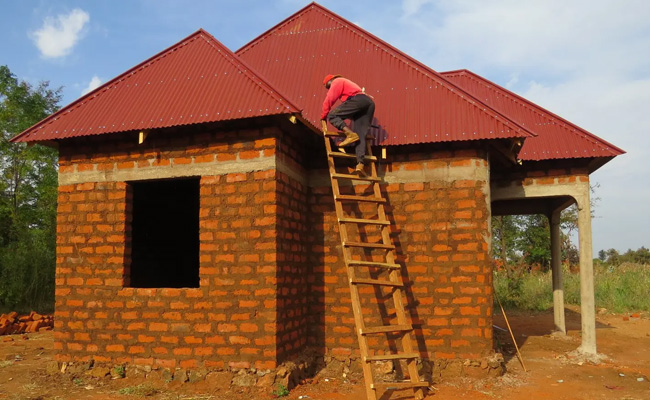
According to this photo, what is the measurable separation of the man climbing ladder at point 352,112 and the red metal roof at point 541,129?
2.02m

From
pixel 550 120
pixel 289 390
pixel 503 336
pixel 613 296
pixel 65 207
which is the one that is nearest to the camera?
pixel 289 390

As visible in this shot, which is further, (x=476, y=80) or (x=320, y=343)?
(x=476, y=80)

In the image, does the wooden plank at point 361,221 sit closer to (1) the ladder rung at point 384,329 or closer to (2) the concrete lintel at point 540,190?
(1) the ladder rung at point 384,329

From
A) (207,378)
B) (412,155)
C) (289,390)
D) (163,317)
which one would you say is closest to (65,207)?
(163,317)

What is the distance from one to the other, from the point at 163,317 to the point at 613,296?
46.7 feet

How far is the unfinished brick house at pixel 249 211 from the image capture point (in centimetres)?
561

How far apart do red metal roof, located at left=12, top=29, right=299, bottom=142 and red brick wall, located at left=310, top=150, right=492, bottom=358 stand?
6.04 ft

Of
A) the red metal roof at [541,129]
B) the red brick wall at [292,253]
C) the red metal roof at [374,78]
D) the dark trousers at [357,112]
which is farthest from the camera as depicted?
the red metal roof at [541,129]

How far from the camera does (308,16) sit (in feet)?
28.6

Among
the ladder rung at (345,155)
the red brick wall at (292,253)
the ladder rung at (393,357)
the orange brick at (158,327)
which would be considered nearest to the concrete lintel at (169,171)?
the red brick wall at (292,253)

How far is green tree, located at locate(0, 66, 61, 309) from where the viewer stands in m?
15.1

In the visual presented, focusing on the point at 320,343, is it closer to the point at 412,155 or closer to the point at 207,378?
the point at 207,378

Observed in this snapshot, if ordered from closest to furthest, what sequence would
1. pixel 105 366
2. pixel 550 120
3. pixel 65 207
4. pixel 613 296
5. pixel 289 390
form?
pixel 289 390
pixel 105 366
pixel 65 207
pixel 550 120
pixel 613 296

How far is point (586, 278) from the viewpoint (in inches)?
308
